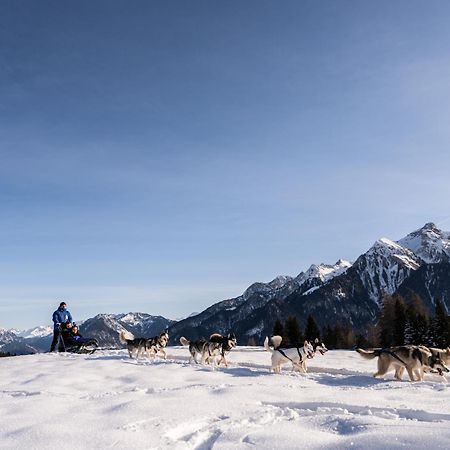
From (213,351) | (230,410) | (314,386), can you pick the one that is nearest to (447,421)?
(230,410)

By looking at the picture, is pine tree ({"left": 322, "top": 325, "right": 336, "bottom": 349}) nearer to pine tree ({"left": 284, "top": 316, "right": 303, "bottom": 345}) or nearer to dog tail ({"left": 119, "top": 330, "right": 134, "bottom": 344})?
pine tree ({"left": 284, "top": 316, "right": 303, "bottom": 345})

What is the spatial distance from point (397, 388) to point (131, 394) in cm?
562

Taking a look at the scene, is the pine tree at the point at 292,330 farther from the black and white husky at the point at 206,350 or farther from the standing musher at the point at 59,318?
the black and white husky at the point at 206,350

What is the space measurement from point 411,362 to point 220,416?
719 cm

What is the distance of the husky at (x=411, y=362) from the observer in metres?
12.1

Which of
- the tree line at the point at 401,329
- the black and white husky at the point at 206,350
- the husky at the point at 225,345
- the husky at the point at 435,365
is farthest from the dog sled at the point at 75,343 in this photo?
the tree line at the point at 401,329

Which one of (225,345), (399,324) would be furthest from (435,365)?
(399,324)

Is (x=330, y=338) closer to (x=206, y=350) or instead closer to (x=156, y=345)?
(x=156, y=345)

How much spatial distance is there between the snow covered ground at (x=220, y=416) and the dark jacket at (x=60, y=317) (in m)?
13.1

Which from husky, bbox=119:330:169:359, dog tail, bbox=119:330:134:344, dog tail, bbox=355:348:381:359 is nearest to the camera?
dog tail, bbox=355:348:381:359

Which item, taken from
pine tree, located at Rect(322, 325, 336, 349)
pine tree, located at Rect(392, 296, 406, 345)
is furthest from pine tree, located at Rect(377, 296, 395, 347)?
pine tree, located at Rect(322, 325, 336, 349)

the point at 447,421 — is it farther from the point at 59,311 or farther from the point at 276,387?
the point at 59,311

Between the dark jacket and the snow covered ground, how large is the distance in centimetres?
1310

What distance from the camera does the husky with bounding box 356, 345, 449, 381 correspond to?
476 inches
